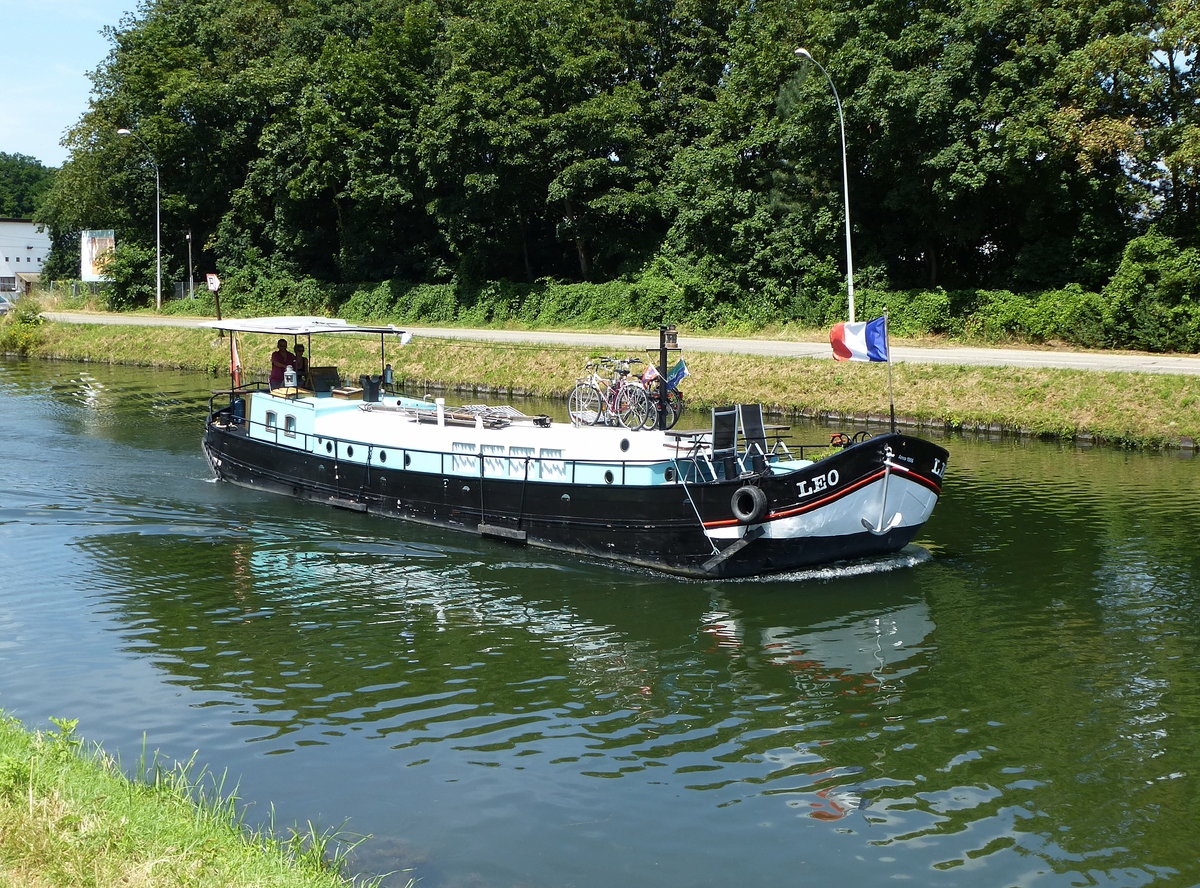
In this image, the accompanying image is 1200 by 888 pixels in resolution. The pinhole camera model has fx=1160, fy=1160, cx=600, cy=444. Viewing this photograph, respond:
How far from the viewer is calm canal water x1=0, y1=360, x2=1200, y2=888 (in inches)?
378

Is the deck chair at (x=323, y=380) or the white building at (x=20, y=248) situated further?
the white building at (x=20, y=248)

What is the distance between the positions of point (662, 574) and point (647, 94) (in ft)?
122

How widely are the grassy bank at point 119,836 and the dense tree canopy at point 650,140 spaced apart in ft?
107

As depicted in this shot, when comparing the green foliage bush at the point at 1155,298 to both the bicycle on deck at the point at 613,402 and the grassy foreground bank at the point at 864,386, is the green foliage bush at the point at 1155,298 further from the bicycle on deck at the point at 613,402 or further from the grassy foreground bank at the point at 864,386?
the bicycle on deck at the point at 613,402

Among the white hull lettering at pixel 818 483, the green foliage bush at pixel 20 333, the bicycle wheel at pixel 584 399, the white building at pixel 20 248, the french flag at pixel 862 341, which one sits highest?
the white building at pixel 20 248

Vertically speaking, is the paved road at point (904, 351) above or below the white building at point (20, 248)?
below

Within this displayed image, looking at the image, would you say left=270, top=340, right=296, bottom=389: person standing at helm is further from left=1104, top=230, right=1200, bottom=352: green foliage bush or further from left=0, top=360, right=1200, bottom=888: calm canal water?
left=1104, top=230, right=1200, bottom=352: green foliage bush

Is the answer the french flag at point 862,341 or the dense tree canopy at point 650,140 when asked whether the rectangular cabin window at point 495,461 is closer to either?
the french flag at point 862,341

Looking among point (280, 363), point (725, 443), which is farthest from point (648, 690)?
point (280, 363)

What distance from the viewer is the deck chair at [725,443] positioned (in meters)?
18.4

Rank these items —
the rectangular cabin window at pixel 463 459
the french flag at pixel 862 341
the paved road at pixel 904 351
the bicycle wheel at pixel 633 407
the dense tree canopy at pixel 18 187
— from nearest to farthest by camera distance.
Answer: the french flag at pixel 862 341 → the rectangular cabin window at pixel 463 459 → the bicycle wheel at pixel 633 407 → the paved road at pixel 904 351 → the dense tree canopy at pixel 18 187

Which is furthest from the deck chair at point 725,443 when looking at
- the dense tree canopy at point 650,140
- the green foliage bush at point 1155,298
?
the green foliage bush at point 1155,298

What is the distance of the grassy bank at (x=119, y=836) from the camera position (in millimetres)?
7559

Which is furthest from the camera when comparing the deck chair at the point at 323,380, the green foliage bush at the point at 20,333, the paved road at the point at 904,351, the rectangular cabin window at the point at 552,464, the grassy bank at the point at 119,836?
the green foliage bush at the point at 20,333
